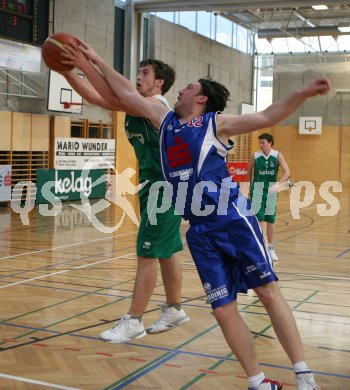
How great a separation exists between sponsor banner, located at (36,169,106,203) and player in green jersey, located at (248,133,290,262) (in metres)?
8.98

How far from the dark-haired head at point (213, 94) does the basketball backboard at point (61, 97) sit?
14572 mm

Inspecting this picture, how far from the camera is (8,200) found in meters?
17.2

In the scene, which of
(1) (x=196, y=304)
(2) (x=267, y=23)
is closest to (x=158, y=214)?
(1) (x=196, y=304)

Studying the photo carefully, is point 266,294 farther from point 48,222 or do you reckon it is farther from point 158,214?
point 48,222

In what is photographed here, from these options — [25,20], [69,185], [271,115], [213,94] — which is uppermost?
[25,20]

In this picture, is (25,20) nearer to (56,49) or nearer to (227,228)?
(56,49)

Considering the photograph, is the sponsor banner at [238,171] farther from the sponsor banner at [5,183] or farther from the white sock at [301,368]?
the white sock at [301,368]

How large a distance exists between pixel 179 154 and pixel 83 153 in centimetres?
1634

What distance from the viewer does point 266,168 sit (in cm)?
1063

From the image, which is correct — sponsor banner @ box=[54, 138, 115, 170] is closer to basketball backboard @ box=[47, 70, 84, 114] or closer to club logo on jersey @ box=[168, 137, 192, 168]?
basketball backboard @ box=[47, 70, 84, 114]

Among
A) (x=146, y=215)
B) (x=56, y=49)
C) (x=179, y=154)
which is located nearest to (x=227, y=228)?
(x=179, y=154)

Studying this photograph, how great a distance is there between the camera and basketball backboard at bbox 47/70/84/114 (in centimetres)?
1861

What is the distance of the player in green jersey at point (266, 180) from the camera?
1030cm

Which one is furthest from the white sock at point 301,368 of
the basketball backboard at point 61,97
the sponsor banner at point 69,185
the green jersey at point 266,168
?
the basketball backboard at point 61,97
